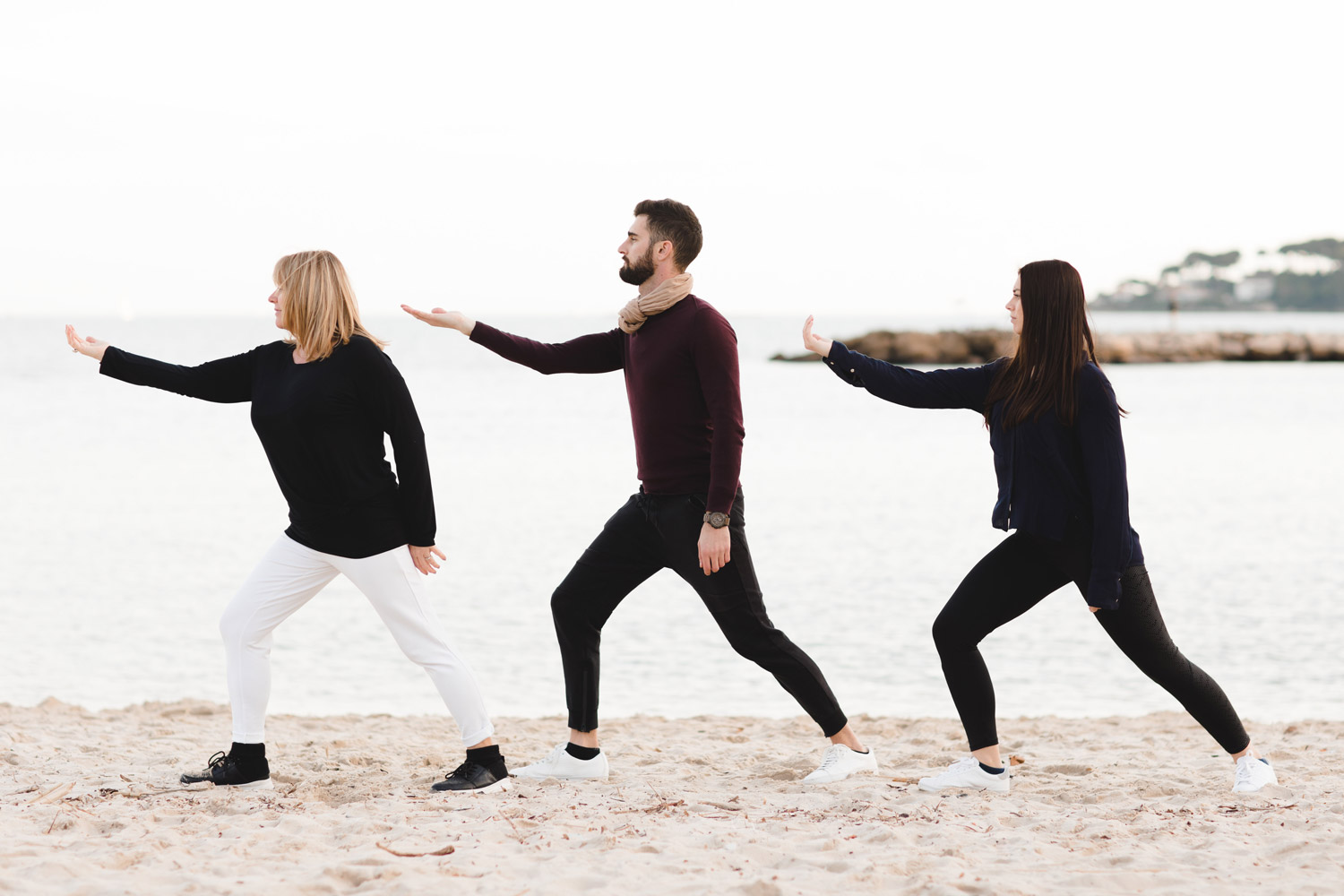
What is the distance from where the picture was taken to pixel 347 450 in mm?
4012

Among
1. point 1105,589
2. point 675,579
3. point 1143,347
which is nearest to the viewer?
point 1105,589

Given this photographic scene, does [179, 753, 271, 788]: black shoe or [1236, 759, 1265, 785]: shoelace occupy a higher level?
[179, 753, 271, 788]: black shoe

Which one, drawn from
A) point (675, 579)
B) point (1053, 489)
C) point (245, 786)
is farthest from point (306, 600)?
point (675, 579)

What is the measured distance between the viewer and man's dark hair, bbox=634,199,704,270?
4.24 m

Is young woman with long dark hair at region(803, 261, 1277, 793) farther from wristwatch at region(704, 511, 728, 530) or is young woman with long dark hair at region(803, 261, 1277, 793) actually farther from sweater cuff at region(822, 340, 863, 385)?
wristwatch at region(704, 511, 728, 530)

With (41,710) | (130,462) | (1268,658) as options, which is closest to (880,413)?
(130,462)

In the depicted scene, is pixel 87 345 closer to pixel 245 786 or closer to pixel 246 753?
pixel 246 753

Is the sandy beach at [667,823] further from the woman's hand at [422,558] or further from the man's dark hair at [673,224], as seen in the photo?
the man's dark hair at [673,224]

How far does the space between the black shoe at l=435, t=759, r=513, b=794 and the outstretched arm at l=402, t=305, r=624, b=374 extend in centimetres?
146

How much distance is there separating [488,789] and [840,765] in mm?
1317

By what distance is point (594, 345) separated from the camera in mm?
4469

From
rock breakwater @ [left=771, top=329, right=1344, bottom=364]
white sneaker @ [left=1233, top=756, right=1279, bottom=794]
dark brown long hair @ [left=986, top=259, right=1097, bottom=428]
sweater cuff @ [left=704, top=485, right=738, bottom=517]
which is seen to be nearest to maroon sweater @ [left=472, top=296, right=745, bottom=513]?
sweater cuff @ [left=704, top=485, right=738, bottom=517]

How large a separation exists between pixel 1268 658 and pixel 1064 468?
17.8 ft

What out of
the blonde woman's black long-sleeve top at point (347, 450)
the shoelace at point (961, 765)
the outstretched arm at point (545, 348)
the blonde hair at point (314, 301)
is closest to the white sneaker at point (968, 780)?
the shoelace at point (961, 765)
